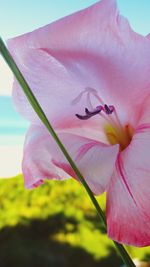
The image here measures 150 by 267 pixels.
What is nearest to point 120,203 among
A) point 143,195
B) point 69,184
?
point 143,195

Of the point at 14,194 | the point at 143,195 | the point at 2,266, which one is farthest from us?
the point at 14,194

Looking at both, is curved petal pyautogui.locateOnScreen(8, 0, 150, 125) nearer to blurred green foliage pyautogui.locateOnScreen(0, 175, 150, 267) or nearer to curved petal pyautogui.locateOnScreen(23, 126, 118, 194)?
curved petal pyautogui.locateOnScreen(23, 126, 118, 194)

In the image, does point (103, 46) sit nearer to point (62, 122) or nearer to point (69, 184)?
point (62, 122)

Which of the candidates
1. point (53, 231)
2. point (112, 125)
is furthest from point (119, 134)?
point (53, 231)

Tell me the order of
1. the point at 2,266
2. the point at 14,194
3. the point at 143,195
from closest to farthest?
the point at 143,195, the point at 2,266, the point at 14,194

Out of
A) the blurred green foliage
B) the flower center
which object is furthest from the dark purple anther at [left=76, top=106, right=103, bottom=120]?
the blurred green foliage

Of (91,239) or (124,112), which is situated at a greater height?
(124,112)

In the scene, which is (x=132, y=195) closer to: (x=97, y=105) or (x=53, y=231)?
(x=97, y=105)
